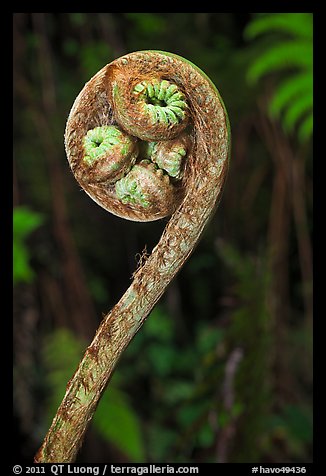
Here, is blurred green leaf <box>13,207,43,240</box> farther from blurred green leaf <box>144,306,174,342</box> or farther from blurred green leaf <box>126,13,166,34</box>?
blurred green leaf <box>126,13,166,34</box>

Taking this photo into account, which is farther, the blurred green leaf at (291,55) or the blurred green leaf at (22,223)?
the blurred green leaf at (291,55)

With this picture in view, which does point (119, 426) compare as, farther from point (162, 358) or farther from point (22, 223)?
point (22, 223)

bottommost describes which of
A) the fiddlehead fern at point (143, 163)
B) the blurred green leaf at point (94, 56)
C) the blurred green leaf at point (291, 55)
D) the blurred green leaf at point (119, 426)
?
the blurred green leaf at point (119, 426)

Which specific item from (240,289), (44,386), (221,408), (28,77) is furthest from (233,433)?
(28,77)

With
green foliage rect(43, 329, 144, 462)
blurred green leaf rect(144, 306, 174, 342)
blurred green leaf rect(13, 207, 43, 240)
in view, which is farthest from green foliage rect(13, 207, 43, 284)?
blurred green leaf rect(144, 306, 174, 342)

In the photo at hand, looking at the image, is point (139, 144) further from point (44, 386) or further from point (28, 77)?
point (28, 77)

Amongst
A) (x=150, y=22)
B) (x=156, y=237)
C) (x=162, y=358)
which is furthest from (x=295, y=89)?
(x=162, y=358)

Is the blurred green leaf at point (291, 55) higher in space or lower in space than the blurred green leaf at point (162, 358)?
higher

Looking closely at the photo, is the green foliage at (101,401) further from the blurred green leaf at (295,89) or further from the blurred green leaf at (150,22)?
the blurred green leaf at (150,22)

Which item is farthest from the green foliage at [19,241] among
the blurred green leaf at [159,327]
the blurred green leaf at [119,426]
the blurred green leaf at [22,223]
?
the blurred green leaf at [159,327]
